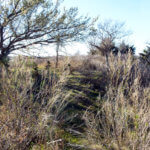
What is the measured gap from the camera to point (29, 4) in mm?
5684

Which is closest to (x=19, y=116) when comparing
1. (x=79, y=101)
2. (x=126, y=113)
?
(x=126, y=113)

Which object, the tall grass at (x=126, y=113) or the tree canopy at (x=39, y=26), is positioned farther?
the tree canopy at (x=39, y=26)

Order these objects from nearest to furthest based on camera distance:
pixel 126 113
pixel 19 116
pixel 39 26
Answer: pixel 19 116 → pixel 126 113 → pixel 39 26

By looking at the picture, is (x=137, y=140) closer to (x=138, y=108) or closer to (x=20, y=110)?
(x=138, y=108)

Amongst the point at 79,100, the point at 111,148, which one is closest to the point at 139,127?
the point at 111,148

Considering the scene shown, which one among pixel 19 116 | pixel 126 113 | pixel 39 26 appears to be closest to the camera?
pixel 19 116

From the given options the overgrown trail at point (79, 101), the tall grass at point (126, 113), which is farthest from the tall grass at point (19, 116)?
the overgrown trail at point (79, 101)

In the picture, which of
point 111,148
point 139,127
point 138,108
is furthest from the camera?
point 111,148

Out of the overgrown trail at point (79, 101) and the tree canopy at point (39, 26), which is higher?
the tree canopy at point (39, 26)

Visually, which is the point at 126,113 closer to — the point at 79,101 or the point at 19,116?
the point at 19,116

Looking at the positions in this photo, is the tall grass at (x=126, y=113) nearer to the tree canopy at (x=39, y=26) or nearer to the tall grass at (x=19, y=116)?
the tall grass at (x=19, y=116)

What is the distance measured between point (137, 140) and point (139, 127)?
17 cm

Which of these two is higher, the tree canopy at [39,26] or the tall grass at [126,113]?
the tree canopy at [39,26]

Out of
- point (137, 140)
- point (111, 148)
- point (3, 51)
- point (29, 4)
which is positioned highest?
point (29, 4)
